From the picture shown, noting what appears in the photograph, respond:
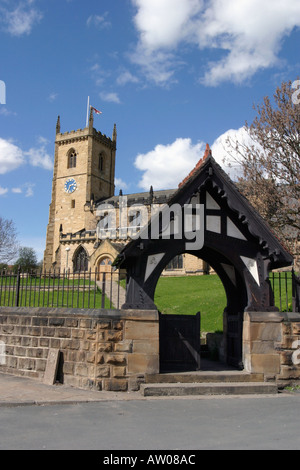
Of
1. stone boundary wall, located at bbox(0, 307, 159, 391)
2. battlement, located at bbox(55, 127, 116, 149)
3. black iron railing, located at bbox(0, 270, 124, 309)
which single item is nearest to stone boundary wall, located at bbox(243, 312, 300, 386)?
stone boundary wall, located at bbox(0, 307, 159, 391)

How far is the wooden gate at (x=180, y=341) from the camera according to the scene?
9477mm

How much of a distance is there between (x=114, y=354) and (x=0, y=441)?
365 centimetres

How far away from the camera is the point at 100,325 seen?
8742mm

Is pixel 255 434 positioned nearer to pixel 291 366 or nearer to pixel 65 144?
pixel 291 366

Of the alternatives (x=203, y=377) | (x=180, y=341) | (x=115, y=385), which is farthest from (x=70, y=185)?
(x=203, y=377)

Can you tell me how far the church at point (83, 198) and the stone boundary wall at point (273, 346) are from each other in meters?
47.5

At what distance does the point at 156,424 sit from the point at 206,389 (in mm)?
2471

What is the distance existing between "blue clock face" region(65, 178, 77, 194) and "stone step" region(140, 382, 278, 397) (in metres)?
66.1

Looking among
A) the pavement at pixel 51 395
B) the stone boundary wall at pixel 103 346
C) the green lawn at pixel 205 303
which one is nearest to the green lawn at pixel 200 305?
the green lawn at pixel 205 303

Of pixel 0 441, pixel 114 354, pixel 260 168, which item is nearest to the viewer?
pixel 0 441

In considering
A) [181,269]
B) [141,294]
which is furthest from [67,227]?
[141,294]

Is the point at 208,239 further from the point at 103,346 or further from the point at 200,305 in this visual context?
the point at 200,305

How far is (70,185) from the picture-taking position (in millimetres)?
72938

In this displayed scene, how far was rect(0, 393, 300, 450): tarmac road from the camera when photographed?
16.9 feet
